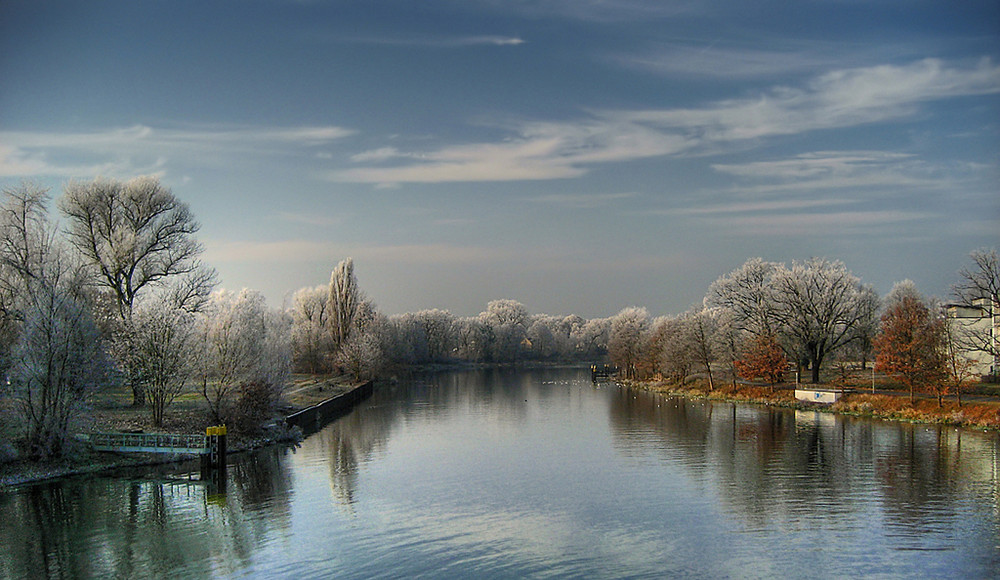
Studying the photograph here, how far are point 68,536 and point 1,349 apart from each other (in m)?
14.6

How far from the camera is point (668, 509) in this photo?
74.2 ft

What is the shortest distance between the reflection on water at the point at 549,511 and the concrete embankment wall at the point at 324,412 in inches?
225

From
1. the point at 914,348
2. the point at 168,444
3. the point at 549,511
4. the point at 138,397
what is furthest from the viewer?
the point at 914,348

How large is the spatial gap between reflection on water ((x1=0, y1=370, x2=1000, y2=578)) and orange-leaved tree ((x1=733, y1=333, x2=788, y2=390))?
1653 cm

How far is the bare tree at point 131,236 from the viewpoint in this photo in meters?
42.4

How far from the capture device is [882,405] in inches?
1740

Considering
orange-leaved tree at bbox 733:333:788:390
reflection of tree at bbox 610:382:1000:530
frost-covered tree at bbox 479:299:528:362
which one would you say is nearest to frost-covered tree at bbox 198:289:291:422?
reflection of tree at bbox 610:382:1000:530

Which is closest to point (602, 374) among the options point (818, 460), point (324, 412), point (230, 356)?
point (324, 412)


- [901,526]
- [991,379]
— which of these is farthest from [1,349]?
[991,379]

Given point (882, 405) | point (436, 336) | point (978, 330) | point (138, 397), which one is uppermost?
point (978, 330)

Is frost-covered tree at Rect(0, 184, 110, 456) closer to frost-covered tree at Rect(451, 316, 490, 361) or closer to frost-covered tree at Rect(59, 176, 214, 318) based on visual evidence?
frost-covered tree at Rect(59, 176, 214, 318)

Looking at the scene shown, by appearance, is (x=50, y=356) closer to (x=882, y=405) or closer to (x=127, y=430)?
(x=127, y=430)

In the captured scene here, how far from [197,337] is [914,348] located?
130ft

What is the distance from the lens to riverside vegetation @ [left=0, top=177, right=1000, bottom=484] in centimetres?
2808
